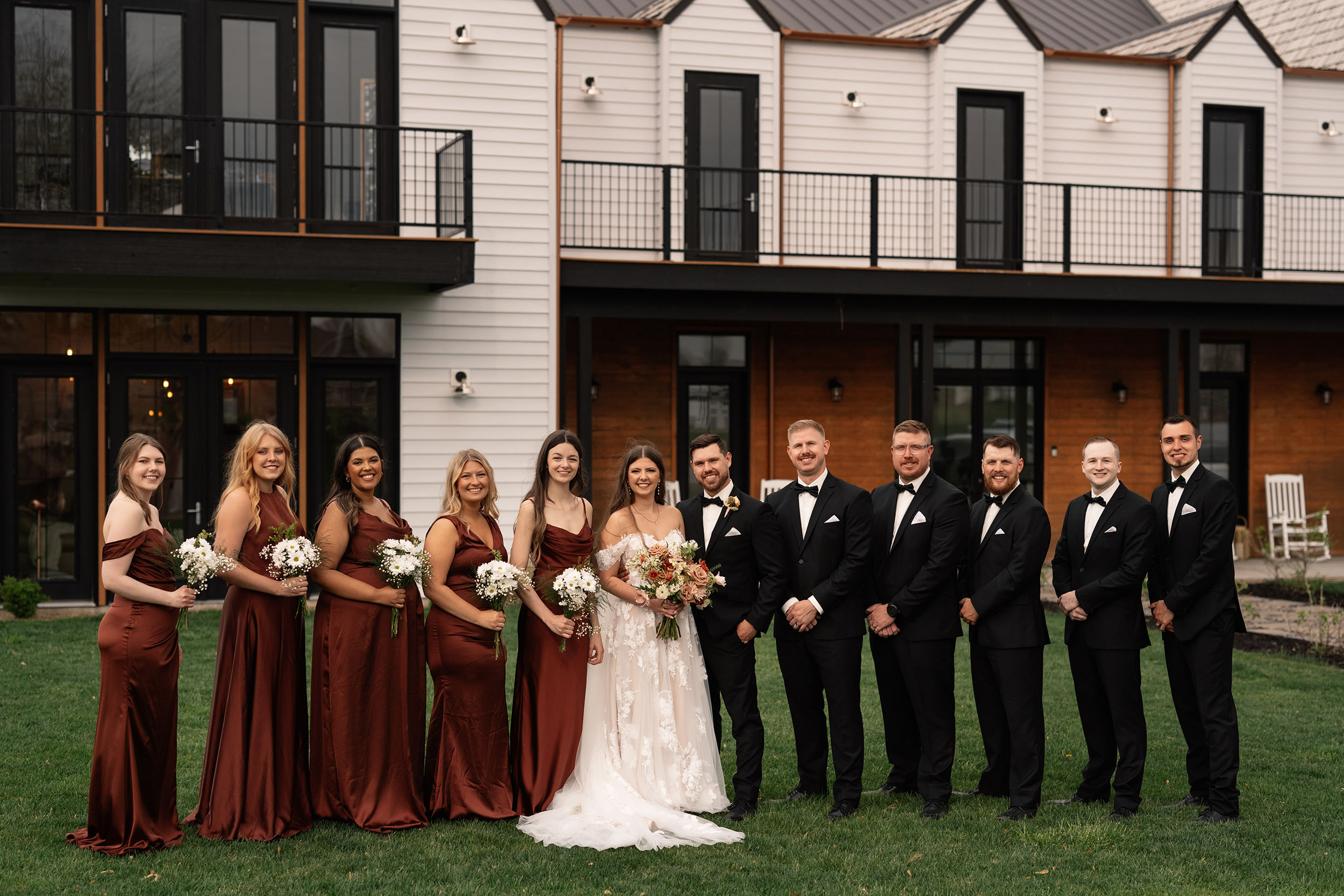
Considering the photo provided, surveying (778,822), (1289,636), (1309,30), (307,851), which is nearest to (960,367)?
(1289,636)

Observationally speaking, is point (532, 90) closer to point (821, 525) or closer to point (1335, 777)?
point (821, 525)

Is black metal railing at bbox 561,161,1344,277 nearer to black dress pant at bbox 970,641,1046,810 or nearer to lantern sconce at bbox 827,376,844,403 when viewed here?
lantern sconce at bbox 827,376,844,403

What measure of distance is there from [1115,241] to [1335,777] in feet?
A: 35.2

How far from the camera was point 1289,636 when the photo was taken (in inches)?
456

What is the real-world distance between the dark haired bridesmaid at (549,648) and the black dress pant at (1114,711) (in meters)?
2.46

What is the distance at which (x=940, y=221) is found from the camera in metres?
15.7

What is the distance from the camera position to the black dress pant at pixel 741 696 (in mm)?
6199

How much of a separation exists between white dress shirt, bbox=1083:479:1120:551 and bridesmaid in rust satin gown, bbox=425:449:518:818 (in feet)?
9.59

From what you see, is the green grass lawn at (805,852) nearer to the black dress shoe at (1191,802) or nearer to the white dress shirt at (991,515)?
the black dress shoe at (1191,802)

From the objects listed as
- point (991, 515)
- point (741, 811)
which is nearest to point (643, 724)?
point (741, 811)

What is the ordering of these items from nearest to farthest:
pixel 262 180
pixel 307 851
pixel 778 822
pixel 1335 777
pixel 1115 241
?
pixel 307 851
pixel 778 822
pixel 1335 777
pixel 262 180
pixel 1115 241

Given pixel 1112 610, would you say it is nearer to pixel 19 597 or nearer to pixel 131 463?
pixel 131 463

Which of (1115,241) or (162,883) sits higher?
(1115,241)

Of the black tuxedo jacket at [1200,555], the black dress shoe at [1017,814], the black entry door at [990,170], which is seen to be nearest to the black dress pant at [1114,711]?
the black tuxedo jacket at [1200,555]
